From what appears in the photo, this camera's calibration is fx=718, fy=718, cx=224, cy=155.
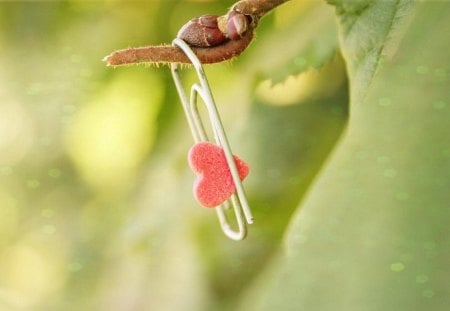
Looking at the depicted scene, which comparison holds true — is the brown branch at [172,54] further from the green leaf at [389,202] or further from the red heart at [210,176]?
the green leaf at [389,202]

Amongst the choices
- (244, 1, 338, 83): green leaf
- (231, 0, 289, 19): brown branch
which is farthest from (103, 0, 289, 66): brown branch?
(244, 1, 338, 83): green leaf

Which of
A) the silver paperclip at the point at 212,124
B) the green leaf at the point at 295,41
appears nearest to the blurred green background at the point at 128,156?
the green leaf at the point at 295,41

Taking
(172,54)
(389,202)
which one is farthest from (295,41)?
(172,54)

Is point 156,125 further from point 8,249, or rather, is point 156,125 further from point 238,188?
point 238,188

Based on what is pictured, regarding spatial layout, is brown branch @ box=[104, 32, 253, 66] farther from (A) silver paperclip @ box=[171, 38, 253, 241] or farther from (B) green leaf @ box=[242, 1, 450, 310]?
(B) green leaf @ box=[242, 1, 450, 310]

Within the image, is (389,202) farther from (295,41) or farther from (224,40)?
(224,40)
